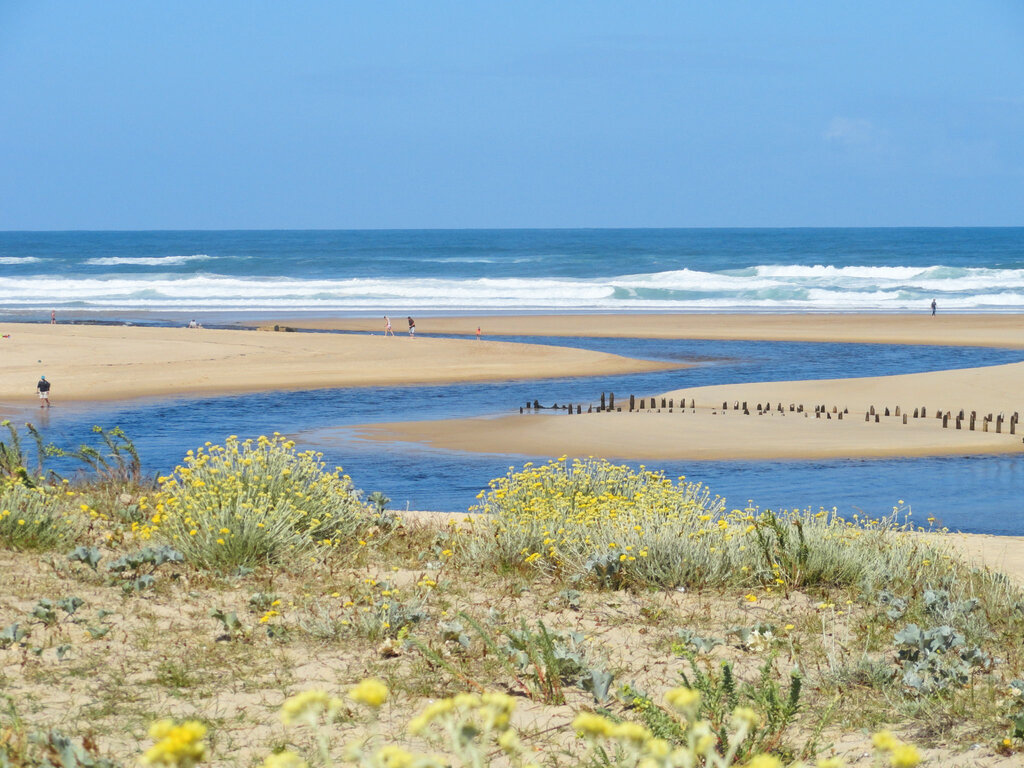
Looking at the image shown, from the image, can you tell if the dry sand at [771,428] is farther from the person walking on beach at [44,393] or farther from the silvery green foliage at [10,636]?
the silvery green foliage at [10,636]

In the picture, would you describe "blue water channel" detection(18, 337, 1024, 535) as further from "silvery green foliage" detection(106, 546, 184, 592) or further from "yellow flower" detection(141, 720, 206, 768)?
"yellow flower" detection(141, 720, 206, 768)

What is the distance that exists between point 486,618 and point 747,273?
7679 cm

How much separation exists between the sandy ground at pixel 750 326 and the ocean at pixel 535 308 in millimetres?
2684

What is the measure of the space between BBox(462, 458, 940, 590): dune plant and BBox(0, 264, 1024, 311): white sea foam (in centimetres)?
4995

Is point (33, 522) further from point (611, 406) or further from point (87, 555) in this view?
point (611, 406)

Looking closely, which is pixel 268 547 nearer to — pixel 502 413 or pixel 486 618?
pixel 486 618

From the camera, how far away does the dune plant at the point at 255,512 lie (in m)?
7.21

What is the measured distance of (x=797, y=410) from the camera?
74.2 feet

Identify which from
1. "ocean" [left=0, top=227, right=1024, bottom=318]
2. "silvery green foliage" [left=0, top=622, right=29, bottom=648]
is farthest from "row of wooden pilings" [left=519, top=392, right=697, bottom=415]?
"ocean" [left=0, top=227, right=1024, bottom=318]

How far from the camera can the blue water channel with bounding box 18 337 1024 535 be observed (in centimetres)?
1452

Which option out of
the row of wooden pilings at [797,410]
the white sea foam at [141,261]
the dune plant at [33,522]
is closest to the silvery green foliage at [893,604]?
the dune plant at [33,522]

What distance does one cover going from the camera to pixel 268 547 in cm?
735

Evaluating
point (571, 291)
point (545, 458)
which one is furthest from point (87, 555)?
point (571, 291)

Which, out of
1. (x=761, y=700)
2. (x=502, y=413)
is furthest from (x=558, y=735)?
(x=502, y=413)
